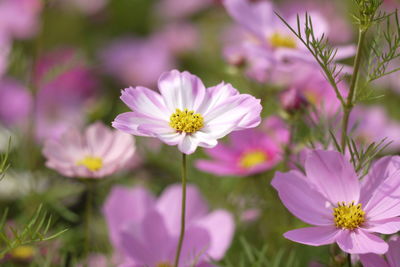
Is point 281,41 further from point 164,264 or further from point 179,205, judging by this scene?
point 164,264

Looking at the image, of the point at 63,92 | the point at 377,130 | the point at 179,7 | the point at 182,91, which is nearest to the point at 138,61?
the point at 63,92

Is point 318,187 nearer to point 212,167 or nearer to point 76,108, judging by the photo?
point 212,167

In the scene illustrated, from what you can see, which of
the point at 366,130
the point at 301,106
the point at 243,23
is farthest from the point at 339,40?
the point at 301,106

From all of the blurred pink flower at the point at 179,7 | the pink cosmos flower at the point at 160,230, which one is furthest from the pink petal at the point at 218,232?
the blurred pink flower at the point at 179,7

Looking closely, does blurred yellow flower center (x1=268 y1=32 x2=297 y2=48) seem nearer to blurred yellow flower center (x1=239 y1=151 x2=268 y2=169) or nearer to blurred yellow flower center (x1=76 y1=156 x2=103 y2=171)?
blurred yellow flower center (x1=239 y1=151 x2=268 y2=169)

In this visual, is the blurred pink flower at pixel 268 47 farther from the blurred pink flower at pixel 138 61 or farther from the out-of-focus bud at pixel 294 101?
the blurred pink flower at pixel 138 61

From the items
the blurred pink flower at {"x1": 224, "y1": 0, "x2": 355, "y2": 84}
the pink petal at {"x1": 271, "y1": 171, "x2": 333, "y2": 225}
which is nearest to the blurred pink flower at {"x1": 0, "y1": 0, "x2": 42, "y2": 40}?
the blurred pink flower at {"x1": 224, "y1": 0, "x2": 355, "y2": 84}
